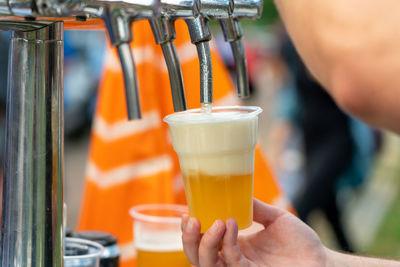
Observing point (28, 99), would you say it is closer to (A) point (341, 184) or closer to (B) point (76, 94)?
(A) point (341, 184)

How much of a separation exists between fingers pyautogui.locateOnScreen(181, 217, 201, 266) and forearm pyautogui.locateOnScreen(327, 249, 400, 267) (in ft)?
1.06

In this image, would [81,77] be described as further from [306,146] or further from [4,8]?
[4,8]

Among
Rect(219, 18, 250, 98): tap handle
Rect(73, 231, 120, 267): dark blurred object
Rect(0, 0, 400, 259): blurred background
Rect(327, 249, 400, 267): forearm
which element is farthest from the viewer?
Rect(0, 0, 400, 259): blurred background

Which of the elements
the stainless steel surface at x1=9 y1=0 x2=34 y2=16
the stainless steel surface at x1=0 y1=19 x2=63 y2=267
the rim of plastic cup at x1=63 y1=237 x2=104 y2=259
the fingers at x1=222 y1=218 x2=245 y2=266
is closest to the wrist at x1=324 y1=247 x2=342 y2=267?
the fingers at x1=222 y1=218 x2=245 y2=266

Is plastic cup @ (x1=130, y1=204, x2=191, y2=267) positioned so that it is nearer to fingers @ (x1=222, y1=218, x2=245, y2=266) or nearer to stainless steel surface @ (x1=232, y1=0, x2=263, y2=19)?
fingers @ (x1=222, y1=218, x2=245, y2=266)

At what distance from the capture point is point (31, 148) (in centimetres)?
89

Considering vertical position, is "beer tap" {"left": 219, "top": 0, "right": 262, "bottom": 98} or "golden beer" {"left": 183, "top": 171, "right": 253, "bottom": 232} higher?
"beer tap" {"left": 219, "top": 0, "right": 262, "bottom": 98}

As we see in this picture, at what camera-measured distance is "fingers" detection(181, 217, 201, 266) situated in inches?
37.9

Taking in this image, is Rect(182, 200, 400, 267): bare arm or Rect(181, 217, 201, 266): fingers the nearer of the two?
Rect(181, 217, 201, 266): fingers

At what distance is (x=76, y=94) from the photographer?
23.3 ft

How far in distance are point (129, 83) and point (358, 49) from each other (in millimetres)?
293

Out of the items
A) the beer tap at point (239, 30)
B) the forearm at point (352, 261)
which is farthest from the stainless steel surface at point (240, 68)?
the forearm at point (352, 261)

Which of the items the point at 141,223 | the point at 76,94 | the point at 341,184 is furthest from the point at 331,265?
the point at 76,94

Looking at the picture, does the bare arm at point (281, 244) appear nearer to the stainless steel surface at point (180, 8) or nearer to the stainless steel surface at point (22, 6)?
the stainless steel surface at point (180, 8)
